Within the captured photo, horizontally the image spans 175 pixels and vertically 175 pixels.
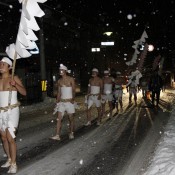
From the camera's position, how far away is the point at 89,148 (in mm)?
8203

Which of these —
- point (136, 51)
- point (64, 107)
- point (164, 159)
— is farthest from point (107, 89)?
point (164, 159)

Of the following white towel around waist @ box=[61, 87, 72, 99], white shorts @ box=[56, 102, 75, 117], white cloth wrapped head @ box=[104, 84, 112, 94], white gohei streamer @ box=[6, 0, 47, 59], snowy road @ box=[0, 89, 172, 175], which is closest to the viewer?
white gohei streamer @ box=[6, 0, 47, 59]

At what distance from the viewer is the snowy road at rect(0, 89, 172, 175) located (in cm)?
645

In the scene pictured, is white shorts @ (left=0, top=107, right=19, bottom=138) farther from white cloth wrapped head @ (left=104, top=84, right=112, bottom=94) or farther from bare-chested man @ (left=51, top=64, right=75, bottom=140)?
white cloth wrapped head @ (left=104, top=84, right=112, bottom=94)

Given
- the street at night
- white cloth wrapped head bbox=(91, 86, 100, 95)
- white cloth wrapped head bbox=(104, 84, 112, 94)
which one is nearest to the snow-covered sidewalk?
the street at night

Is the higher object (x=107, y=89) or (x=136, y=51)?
(x=136, y=51)

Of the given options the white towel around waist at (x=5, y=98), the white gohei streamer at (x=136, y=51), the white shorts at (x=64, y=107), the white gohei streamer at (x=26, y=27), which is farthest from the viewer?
the white gohei streamer at (x=136, y=51)

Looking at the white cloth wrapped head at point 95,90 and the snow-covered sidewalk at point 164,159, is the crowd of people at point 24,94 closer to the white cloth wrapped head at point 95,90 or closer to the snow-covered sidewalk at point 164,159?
the white cloth wrapped head at point 95,90

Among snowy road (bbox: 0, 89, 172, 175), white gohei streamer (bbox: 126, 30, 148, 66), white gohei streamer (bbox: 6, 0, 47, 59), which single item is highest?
white gohei streamer (bbox: 126, 30, 148, 66)

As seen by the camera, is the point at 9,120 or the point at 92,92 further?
the point at 92,92

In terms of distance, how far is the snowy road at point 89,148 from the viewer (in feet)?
21.1

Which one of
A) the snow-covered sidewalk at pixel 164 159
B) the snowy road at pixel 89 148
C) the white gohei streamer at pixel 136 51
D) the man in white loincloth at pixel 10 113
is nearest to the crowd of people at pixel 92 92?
the snowy road at pixel 89 148

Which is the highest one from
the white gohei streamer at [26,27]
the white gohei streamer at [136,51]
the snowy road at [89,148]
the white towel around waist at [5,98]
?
the white gohei streamer at [136,51]

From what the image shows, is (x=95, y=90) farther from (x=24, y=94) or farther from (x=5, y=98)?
(x=5, y=98)
